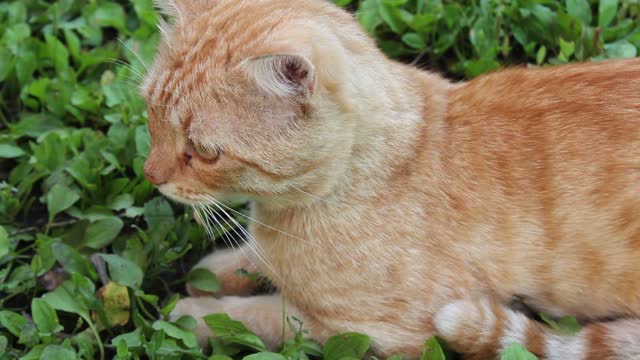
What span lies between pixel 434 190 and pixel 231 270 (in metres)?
0.94

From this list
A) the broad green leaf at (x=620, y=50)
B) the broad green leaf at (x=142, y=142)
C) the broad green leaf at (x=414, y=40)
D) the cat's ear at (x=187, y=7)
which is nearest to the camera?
the cat's ear at (x=187, y=7)

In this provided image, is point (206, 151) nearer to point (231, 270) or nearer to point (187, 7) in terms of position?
point (187, 7)

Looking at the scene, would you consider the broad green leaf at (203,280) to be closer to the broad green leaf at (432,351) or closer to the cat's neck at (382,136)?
the cat's neck at (382,136)

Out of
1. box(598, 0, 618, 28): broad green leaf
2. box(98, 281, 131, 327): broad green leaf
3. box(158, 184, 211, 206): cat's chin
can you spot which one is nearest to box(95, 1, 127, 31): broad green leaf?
box(98, 281, 131, 327): broad green leaf

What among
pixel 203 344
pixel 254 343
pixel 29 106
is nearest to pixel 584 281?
pixel 254 343

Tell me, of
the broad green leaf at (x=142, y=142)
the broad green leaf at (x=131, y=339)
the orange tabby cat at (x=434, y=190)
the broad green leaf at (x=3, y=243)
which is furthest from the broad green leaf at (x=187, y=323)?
the broad green leaf at (x=142, y=142)

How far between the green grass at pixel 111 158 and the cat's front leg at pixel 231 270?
0.10 m

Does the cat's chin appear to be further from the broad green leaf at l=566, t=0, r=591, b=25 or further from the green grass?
the broad green leaf at l=566, t=0, r=591, b=25

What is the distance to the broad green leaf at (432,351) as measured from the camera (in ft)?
9.70

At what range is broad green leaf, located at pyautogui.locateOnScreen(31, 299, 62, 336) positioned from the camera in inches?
124

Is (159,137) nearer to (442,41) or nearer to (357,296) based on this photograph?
(357,296)

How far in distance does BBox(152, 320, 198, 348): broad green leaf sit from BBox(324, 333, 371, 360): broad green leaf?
1.48ft

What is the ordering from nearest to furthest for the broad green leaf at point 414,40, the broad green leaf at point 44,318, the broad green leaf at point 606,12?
the broad green leaf at point 44,318 < the broad green leaf at point 606,12 < the broad green leaf at point 414,40

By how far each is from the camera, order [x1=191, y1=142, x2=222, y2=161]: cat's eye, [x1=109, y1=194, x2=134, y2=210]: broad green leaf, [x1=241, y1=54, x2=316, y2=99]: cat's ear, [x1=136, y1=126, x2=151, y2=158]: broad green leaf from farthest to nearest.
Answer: [x1=136, y1=126, x2=151, y2=158]: broad green leaf < [x1=109, y1=194, x2=134, y2=210]: broad green leaf < [x1=191, y1=142, x2=222, y2=161]: cat's eye < [x1=241, y1=54, x2=316, y2=99]: cat's ear
